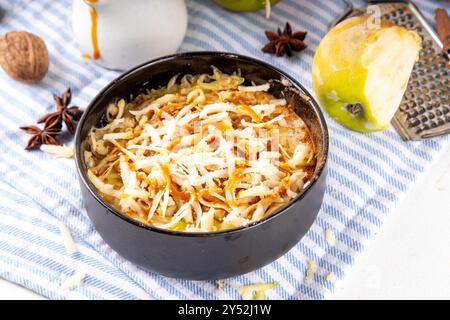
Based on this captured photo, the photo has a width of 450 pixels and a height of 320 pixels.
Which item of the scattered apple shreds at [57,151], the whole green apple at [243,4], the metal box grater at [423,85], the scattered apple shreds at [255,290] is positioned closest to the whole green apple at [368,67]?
the metal box grater at [423,85]

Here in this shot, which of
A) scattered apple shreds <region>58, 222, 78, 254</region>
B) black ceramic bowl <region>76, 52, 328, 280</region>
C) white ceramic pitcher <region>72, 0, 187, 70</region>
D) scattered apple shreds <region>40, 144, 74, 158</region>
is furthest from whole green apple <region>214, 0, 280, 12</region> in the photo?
scattered apple shreds <region>58, 222, 78, 254</region>

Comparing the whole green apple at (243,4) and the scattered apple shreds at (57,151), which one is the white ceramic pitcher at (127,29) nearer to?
the whole green apple at (243,4)

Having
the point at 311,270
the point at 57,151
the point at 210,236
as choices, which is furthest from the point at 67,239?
the point at 311,270

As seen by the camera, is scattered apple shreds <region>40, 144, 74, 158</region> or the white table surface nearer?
the white table surface

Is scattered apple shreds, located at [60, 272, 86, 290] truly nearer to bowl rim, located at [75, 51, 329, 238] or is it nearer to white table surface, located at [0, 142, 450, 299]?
white table surface, located at [0, 142, 450, 299]

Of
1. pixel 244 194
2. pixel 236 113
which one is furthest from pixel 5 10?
pixel 244 194

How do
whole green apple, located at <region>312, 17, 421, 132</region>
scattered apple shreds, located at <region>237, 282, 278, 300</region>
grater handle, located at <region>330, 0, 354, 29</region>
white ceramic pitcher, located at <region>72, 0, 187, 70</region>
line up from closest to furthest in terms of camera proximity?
1. scattered apple shreds, located at <region>237, 282, 278, 300</region>
2. whole green apple, located at <region>312, 17, 421, 132</region>
3. white ceramic pitcher, located at <region>72, 0, 187, 70</region>
4. grater handle, located at <region>330, 0, 354, 29</region>
